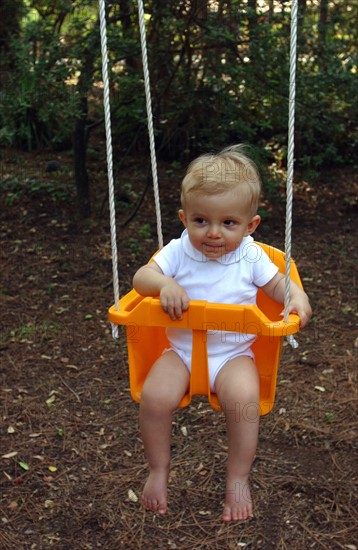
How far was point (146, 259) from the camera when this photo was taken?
219 inches

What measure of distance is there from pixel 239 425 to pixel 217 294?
42 centimetres

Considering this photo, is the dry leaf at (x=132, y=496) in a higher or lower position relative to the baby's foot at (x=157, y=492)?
lower

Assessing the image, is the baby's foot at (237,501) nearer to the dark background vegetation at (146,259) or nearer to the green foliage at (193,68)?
the dark background vegetation at (146,259)

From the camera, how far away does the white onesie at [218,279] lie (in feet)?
7.49

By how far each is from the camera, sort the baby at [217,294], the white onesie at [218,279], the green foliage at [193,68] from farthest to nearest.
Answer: the green foliage at [193,68], the white onesie at [218,279], the baby at [217,294]

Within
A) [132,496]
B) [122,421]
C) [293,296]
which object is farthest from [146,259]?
[293,296]

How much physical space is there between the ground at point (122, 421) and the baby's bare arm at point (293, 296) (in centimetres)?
146

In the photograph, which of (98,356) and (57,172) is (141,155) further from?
(98,356)

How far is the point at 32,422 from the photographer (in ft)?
13.0

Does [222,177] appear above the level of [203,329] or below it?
above

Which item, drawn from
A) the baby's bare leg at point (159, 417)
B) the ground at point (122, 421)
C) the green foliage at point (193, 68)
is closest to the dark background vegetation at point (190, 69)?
the green foliage at point (193, 68)

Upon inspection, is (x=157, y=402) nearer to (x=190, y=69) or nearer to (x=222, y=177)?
(x=222, y=177)

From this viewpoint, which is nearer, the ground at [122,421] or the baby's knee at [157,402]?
the baby's knee at [157,402]

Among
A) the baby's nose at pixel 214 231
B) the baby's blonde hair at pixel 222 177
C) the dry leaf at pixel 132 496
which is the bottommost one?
the dry leaf at pixel 132 496
